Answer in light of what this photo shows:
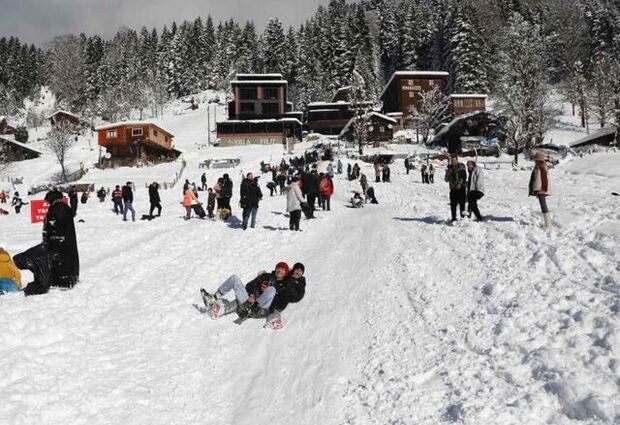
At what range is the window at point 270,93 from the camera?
77000mm

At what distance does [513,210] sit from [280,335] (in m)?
8.31

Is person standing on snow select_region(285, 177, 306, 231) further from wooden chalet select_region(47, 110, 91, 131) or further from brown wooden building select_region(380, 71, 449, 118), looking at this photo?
wooden chalet select_region(47, 110, 91, 131)

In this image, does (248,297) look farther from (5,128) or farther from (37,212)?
(5,128)

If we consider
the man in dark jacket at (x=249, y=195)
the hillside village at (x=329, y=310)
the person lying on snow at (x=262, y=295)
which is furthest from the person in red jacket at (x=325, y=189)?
the person lying on snow at (x=262, y=295)

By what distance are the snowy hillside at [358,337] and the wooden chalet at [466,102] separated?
57.5m

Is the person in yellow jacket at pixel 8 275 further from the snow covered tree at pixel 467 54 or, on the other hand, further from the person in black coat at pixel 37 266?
the snow covered tree at pixel 467 54

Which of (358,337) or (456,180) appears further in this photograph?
(456,180)

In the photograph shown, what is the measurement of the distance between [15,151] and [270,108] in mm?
36707

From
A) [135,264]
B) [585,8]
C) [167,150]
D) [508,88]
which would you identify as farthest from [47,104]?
[135,264]

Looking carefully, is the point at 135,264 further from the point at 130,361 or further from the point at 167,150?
the point at 167,150

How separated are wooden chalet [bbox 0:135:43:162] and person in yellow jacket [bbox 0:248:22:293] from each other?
65.2m

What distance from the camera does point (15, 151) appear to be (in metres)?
68.2

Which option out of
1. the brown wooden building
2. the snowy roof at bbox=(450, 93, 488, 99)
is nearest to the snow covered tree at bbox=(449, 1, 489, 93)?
the brown wooden building

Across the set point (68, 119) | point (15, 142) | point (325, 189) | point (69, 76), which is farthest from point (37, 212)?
point (69, 76)
